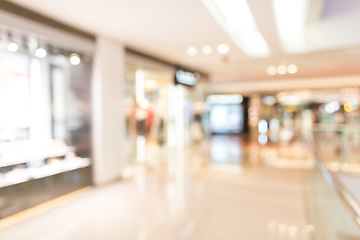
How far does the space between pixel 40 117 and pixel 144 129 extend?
3.34 metres

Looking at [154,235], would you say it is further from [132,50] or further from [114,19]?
[132,50]

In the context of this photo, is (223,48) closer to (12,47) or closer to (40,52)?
(40,52)

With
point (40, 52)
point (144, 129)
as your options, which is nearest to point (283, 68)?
point (144, 129)

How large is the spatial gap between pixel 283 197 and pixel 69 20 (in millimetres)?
5077

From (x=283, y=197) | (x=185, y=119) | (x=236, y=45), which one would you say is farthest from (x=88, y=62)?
(x=185, y=119)

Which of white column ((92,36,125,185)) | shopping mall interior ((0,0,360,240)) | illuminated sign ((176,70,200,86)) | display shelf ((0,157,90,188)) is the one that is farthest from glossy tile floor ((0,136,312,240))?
illuminated sign ((176,70,200,86))

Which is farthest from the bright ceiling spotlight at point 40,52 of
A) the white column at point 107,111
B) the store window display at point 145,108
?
the store window display at point 145,108

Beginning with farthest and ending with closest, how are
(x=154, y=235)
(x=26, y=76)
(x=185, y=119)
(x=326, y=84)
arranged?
(x=326, y=84), (x=185, y=119), (x=26, y=76), (x=154, y=235)

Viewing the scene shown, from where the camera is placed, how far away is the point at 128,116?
283 inches

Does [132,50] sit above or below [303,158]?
above

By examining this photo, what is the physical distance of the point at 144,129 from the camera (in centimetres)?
770

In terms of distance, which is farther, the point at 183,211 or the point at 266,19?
the point at 266,19

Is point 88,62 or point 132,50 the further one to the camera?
point 132,50

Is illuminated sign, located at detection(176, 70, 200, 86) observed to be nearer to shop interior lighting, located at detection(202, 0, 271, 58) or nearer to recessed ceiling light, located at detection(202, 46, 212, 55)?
recessed ceiling light, located at detection(202, 46, 212, 55)
